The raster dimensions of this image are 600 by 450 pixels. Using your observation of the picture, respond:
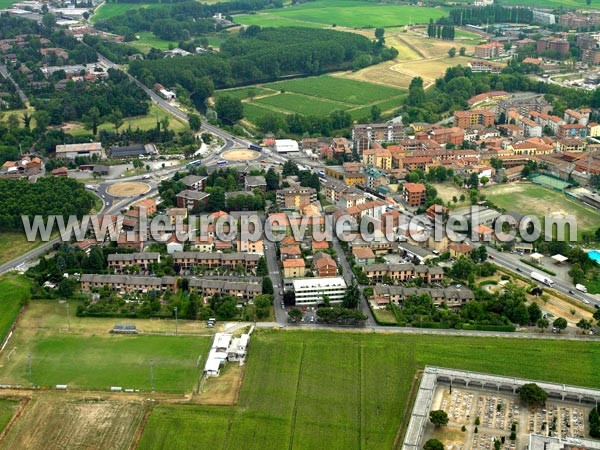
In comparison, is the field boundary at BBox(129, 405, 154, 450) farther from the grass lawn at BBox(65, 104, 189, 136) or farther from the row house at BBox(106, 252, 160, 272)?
the grass lawn at BBox(65, 104, 189, 136)

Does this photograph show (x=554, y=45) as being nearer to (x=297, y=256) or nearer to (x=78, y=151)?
(x=78, y=151)

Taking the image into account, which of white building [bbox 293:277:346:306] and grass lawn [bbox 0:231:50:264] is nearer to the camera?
white building [bbox 293:277:346:306]

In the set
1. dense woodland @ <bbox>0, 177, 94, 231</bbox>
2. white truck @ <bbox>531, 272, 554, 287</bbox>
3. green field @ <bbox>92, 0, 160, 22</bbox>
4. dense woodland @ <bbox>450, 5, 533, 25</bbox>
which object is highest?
green field @ <bbox>92, 0, 160, 22</bbox>

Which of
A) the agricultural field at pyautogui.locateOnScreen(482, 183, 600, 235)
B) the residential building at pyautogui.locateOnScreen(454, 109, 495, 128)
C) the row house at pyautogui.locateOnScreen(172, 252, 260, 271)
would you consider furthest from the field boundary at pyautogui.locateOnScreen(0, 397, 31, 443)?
the residential building at pyautogui.locateOnScreen(454, 109, 495, 128)

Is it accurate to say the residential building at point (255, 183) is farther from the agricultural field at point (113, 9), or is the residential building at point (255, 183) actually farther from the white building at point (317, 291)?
the agricultural field at point (113, 9)

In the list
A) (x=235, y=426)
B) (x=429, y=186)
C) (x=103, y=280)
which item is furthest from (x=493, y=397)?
(x=429, y=186)

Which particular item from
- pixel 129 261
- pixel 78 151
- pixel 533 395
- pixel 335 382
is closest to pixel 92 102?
pixel 78 151

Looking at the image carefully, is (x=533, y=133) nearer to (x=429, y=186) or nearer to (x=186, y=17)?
(x=429, y=186)
